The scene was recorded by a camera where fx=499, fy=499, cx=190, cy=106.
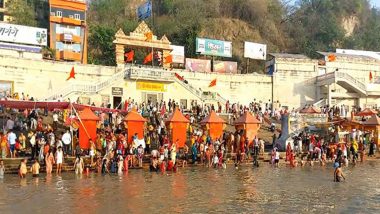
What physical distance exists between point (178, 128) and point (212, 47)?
27.0m

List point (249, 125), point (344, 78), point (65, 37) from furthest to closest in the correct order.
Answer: point (65, 37)
point (344, 78)
point (249, 125)

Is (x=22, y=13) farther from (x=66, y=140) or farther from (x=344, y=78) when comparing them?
(x=66, y=140)

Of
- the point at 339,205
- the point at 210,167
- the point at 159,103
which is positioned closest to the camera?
the point at 339,205

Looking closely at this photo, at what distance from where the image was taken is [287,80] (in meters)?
50.0

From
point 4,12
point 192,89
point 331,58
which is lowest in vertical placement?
point 192,89

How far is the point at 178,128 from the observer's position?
26672 millimetres

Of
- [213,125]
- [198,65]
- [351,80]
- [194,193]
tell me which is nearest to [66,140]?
[213,125]

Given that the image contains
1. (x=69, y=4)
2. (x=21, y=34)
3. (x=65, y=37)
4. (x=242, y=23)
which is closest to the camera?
(x=21, y=34)

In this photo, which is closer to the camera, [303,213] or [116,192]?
[303,213]

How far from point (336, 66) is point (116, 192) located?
141 ft

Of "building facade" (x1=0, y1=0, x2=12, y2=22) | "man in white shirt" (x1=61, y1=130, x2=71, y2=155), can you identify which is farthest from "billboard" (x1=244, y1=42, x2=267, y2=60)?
"man in white shirt" (x1=61, y1=130, x2=71, y2=155)

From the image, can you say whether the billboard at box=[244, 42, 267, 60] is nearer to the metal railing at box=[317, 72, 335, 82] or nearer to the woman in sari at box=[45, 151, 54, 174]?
the metal railing at box=[317, 72, 335, 82]

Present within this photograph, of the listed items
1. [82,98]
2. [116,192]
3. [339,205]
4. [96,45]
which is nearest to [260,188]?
[339,205]

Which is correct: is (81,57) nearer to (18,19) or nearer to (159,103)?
(18,19)
